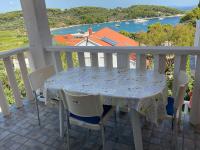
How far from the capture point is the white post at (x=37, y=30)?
8.80 feet

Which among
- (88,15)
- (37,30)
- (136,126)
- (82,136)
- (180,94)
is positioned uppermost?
(88,15)

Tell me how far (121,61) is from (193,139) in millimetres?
1263

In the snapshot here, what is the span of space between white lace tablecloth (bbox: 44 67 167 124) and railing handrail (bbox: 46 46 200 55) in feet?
1.08

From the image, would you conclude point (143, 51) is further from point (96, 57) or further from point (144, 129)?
point (144, 129)

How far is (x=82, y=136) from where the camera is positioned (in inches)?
89.4

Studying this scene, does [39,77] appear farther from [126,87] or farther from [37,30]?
[126,87]

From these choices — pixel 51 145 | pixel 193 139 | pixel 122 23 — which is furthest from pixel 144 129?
pixel 122 23

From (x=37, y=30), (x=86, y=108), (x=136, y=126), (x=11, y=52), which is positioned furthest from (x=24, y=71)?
(x=136, y=126)

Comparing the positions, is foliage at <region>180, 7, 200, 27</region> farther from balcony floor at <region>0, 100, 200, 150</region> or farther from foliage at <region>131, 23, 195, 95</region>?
balcony floor at <region>0, 100, 200, 150</region>

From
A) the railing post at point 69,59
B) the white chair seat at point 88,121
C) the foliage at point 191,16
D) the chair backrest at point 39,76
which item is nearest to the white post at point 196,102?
the white chair seat at point 88,121

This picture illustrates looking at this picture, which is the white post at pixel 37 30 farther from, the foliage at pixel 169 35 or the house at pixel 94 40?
the foliage at pixel 169 35

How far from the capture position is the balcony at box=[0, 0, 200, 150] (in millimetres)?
2135

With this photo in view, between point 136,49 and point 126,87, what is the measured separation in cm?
75

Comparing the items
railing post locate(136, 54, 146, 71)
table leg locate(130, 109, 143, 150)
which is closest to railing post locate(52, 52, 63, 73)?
railing post locate(136, 54, 146, 71)
